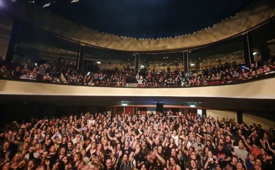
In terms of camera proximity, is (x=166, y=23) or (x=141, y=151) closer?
(x=141, y=151)

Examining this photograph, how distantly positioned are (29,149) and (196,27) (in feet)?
40.6

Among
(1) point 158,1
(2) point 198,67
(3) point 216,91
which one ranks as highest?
(1) point 158,1

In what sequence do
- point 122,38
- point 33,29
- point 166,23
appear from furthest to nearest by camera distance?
1. point 122,38
2. point 166,23
3. point 33,29

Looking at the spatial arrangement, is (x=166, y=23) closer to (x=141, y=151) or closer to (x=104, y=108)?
(x=104, y=108)

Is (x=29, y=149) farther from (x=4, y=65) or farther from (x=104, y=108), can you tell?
(x=104, y=108)

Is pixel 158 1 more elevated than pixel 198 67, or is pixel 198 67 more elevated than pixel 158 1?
pixel 158 1

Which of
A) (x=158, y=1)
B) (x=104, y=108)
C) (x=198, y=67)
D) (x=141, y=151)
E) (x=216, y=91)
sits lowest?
(x=141, y=151)

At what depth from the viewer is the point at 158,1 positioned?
A: 461 inches

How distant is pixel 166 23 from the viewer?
45.4ft

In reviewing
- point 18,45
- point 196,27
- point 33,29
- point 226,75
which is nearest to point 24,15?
point 33,29

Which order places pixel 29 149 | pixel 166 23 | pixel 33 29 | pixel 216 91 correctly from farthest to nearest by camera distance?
pixel 166 23 < pixel 33 29 < pixel 216 91 < pixel 29 149

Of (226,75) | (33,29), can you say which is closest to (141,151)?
(226,75)

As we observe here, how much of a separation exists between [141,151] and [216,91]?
240 inches

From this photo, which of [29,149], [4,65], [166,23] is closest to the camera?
[29,149]
